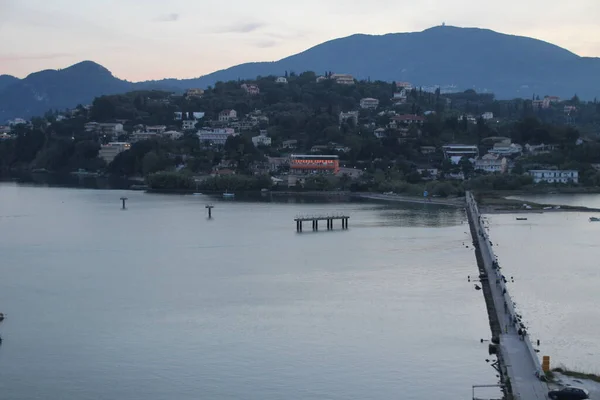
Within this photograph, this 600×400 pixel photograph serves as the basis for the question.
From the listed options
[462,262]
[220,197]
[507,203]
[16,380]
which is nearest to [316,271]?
[462,262]

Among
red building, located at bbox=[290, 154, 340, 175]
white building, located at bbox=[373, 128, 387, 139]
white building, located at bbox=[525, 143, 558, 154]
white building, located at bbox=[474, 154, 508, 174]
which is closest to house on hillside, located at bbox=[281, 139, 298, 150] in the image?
white building, located at bbox=[373, 128, 387, 139]

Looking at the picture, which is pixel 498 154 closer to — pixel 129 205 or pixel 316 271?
pixel 129 205

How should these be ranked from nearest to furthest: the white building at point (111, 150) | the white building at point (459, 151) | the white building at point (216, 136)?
the white building at point (459, 151)
the white building at point (216, 136)
the white building at point (111, 150)

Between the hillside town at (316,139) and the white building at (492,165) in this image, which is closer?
the hillside town at (316,139)

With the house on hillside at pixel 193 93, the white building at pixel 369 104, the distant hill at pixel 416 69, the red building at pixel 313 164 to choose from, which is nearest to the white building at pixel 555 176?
the red building at pixel 313 164

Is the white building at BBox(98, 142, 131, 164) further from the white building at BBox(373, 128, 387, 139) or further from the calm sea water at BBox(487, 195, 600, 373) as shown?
the calm sea water at BBox(487, 195, 600, 373)

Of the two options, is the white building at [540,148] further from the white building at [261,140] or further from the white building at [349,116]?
the white building at [261,140]
